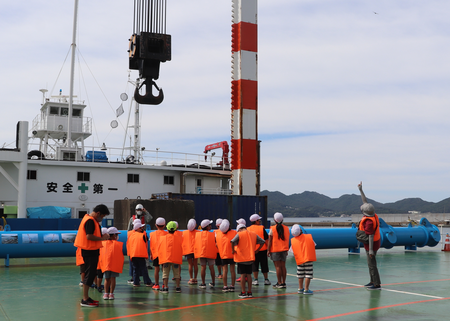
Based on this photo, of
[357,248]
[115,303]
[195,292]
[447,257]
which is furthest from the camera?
[357,248]

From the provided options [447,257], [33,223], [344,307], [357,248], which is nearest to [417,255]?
[447,257]

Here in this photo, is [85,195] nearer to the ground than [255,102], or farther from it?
nearer to the ground

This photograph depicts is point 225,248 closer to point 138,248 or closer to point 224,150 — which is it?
point 138,248

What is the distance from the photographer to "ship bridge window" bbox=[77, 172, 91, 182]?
28.1m

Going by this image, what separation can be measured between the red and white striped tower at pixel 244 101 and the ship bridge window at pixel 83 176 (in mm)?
8777

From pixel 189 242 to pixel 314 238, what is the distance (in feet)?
28.3

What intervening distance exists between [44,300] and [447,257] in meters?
15.8

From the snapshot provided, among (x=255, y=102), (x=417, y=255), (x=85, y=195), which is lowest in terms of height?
(x=417, y=255)

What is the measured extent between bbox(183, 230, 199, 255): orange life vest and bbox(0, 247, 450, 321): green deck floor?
34.3 inches

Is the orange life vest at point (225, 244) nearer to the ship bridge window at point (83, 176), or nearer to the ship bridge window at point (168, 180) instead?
the ship bridge window at point (83, 176)

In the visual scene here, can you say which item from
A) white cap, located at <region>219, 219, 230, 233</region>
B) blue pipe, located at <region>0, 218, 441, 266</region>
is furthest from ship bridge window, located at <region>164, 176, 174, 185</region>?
white cap, located at <region>219, 219, 230, 233</region>

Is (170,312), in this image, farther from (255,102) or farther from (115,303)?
(255,102)

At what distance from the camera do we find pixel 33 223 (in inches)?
880

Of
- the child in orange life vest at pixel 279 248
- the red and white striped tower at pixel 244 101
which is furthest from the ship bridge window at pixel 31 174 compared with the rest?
the child in orange life vest at pixel 279 248
